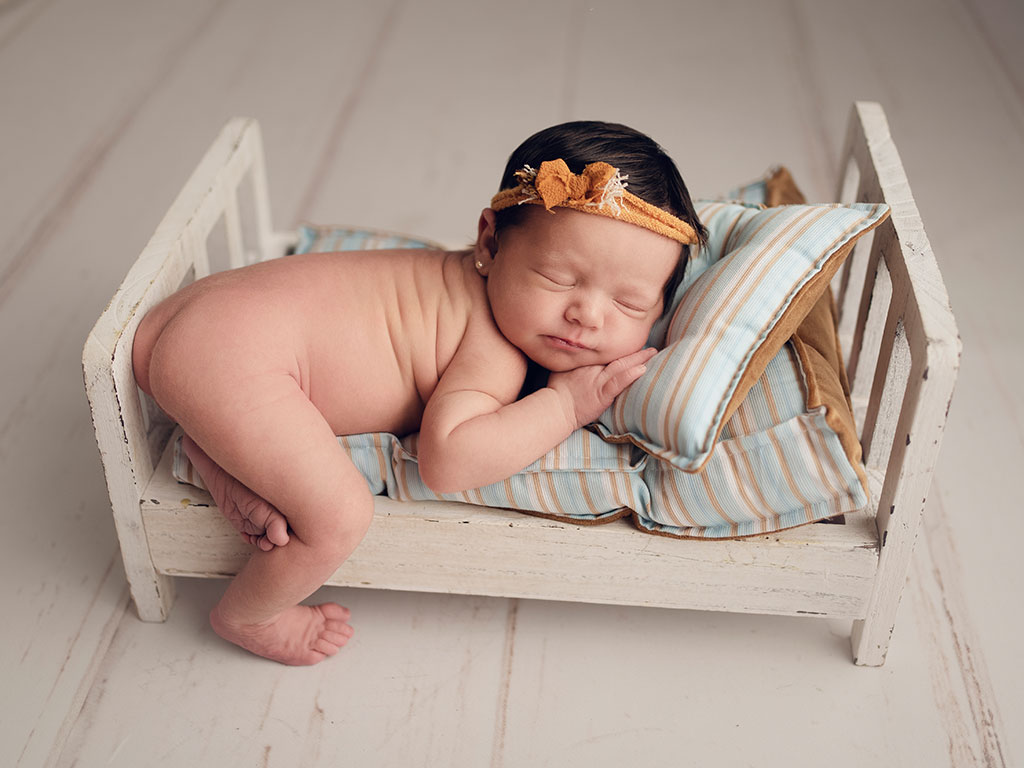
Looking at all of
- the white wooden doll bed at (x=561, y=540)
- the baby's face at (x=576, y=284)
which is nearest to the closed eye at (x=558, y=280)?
the baby's face at (x=576, y=284)

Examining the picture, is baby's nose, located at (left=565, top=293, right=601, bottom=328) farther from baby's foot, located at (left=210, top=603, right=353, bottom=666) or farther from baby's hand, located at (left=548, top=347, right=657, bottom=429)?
baby's foot, located at (left=210, top=603, right=353, bottom=666)

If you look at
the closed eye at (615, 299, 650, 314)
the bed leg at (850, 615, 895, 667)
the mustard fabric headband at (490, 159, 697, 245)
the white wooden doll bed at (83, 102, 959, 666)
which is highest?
the mustard fabric headband at (490, 159, 697, 245)

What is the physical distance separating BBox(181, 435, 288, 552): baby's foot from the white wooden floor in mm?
182

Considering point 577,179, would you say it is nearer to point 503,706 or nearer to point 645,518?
point 645,518

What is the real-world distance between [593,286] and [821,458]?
0.29 metres

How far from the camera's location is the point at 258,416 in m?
1.12

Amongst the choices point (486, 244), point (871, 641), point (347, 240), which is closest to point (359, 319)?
point (486, 244)

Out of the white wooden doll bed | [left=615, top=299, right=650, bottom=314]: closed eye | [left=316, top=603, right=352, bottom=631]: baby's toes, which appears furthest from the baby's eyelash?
[left=316, top=603, right=352, bottom=631]: baby's toes

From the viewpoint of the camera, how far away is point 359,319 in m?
1.22

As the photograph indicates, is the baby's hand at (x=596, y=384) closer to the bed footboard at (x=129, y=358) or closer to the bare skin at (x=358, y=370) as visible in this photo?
the bare skin at (x=358, y=370)

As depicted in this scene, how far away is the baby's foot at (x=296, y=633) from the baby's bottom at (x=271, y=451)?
0.13 ft

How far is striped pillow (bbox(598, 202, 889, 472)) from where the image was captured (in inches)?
43.9

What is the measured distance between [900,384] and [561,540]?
1.35ft

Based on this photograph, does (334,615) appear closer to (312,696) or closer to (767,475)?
(312,696)
